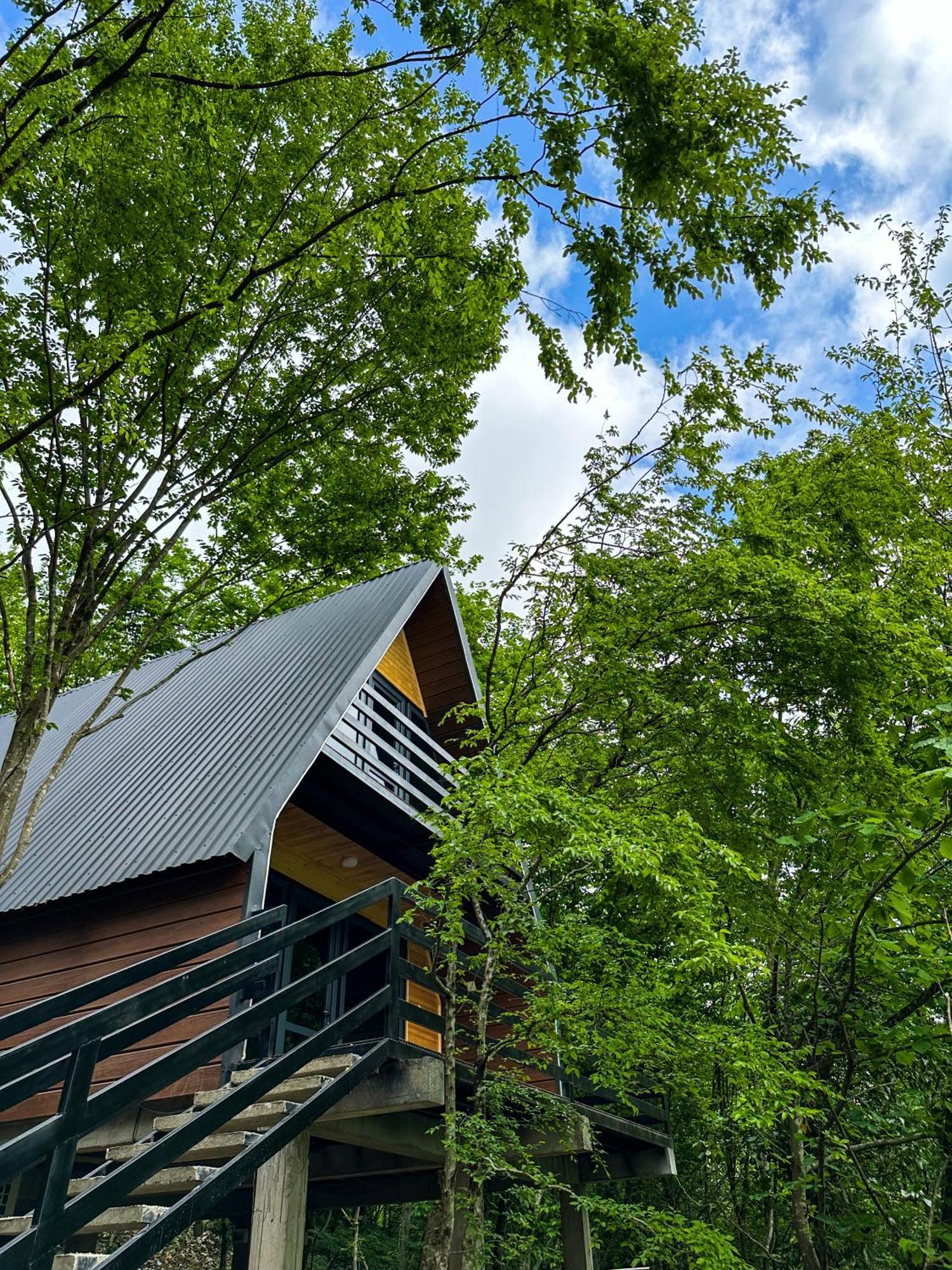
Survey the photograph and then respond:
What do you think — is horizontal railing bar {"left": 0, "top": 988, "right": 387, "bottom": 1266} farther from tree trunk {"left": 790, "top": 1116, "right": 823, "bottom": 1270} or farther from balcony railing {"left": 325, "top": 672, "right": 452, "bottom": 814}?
tree trunk {"left": 790, "top": 1116, "right": 823, "bottom": 1270}

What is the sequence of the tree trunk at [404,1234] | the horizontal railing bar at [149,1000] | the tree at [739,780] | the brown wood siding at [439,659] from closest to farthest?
the horizontal railing bar at [149,1000], the tree at [739,780], the brown wood siding at [439,659], the tree trunk at [404,1234]

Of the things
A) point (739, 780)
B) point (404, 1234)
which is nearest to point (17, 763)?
point (739, 780)

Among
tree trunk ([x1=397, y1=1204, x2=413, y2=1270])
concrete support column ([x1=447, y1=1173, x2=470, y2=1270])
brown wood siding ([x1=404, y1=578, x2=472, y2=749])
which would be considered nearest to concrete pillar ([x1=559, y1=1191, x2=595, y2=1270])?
concrete support column ([x1=447, y1=1173, x2=470, y2=1270])

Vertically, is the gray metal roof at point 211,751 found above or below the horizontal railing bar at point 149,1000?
above

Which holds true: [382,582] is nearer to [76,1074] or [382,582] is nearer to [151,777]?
[151,777]

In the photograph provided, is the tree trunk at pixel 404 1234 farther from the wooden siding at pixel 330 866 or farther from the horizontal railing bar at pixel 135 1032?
the horizontal railing bar at pixel 135 1032

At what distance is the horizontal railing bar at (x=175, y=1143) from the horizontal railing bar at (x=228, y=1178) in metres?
0.12

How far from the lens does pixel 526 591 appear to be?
1014 cm

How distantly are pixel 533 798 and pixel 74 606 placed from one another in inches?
183

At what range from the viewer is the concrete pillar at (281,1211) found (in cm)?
551

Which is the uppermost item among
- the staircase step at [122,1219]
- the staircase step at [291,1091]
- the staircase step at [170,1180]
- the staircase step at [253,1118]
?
the staircase step at [291,1091]

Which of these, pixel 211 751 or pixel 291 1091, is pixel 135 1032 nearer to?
pixel 291 1091

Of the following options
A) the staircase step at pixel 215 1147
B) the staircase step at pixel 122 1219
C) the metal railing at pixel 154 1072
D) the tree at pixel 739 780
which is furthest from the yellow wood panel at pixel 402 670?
the staircase step at pixel 122 1219

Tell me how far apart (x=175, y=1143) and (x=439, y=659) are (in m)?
8.37
